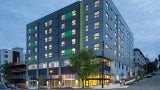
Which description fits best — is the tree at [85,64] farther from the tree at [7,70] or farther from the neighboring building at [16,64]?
the tree at [7,70]

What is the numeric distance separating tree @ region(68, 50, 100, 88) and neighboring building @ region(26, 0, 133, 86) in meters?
4.26

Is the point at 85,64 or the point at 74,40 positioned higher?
the point at 74,40

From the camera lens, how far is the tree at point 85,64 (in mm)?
69375

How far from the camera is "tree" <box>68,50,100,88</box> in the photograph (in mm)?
69375

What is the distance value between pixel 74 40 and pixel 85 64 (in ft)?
60.3

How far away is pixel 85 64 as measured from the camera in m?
69.9

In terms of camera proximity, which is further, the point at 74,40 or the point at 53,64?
the point at 53,64

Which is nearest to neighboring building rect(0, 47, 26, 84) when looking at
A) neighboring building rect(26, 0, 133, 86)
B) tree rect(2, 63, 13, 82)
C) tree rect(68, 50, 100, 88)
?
tree rect(2, 63, 13, 82)

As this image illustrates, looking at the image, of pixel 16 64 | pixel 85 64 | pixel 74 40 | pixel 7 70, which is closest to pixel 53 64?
pixel 74 40

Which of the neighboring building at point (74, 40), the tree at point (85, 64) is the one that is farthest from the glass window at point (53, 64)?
the tree at point (85, 64)

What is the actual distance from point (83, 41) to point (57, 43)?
1378cm

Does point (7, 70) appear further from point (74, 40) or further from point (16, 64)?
point (74, 40)

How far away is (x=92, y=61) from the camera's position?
71.2 meters

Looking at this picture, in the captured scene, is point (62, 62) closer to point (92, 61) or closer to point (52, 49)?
point (52, 49)
